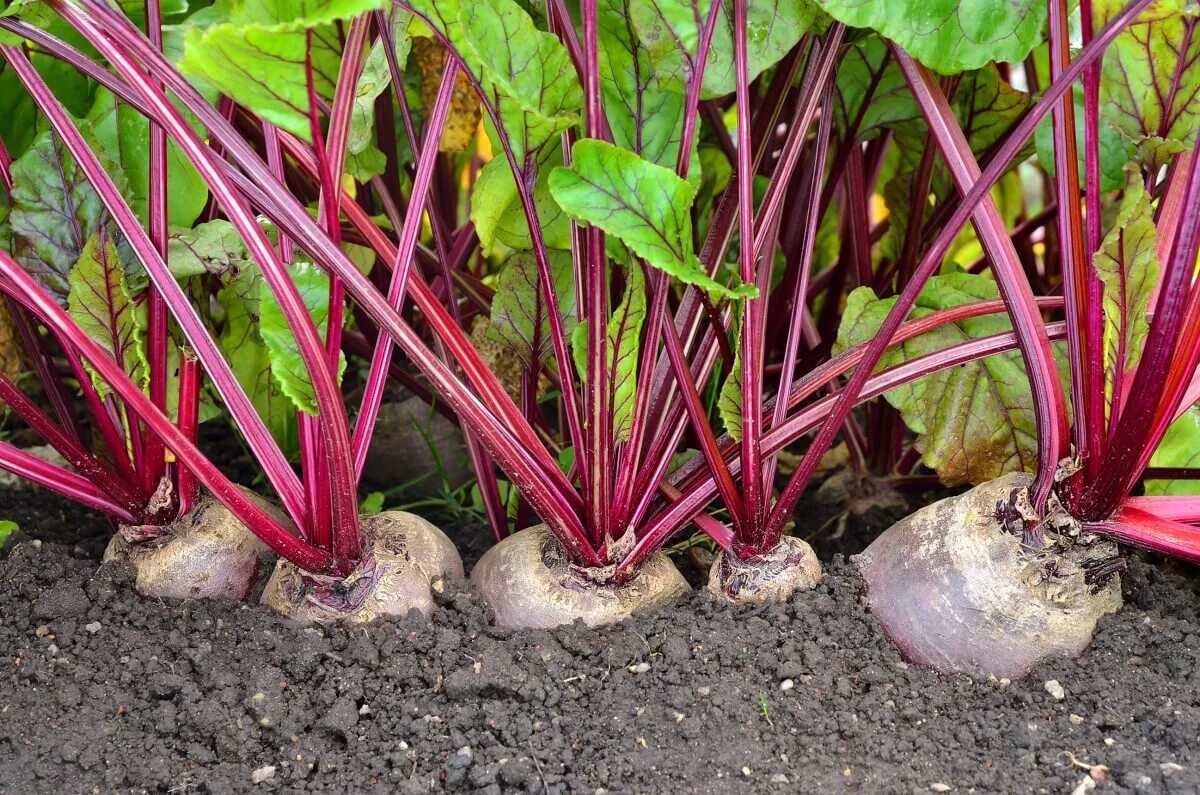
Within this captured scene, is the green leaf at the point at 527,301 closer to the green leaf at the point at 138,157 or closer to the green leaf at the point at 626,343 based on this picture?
the green leaf at the point at 626,343

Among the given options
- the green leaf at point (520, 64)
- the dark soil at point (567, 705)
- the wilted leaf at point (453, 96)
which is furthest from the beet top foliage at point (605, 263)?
the wilted leaf at point (453, 96)

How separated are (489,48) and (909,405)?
2.52 feet

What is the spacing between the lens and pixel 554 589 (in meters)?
1.36

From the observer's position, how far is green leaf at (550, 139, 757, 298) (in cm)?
106

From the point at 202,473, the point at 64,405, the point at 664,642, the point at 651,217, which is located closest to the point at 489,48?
the point at 651,217

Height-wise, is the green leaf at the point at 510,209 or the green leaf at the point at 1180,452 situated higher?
the green leaf at the point at 510,209

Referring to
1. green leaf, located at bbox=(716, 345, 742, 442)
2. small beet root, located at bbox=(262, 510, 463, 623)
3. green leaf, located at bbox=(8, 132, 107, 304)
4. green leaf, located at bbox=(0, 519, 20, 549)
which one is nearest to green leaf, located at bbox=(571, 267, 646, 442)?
green leaf, located at bbox=(716, 345, 742, 442)

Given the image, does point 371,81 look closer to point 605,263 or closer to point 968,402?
point 605,263

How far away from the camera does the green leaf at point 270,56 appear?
2.81ft

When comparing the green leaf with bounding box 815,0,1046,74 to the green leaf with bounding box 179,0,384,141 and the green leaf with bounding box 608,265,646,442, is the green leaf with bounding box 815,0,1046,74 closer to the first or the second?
the green leaf with bounding box 608,265,646,442

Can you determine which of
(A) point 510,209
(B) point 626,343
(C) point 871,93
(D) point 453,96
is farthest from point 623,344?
(D) point 453,96

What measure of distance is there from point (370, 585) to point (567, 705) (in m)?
0.32

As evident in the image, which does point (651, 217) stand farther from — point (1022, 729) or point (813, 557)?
point (1022, 729)

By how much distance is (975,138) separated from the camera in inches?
66.3
